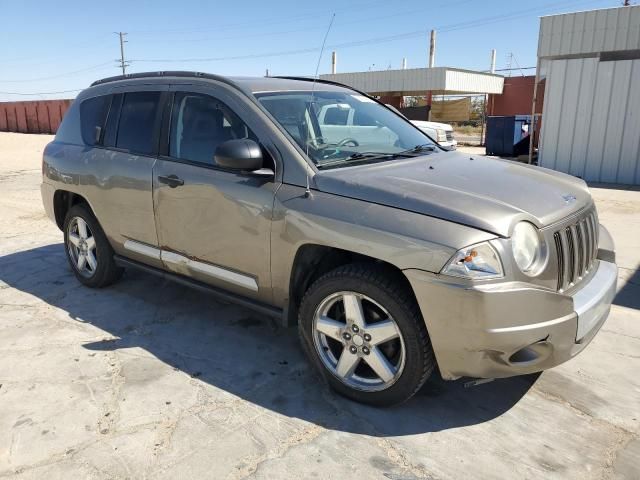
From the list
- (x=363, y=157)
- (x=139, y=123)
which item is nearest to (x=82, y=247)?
(x=139, y=123)

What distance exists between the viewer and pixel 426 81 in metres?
28.7

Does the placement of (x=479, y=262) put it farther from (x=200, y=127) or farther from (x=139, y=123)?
(x=139, y=123)

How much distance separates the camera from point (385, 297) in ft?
9.08

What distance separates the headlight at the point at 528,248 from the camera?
101 inches

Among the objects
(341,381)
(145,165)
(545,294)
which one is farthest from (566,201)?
(145,165)

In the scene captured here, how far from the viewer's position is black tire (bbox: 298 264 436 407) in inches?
108

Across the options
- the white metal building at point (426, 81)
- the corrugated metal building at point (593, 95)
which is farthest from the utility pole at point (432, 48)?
the corrugated metal building at point (593, 95)

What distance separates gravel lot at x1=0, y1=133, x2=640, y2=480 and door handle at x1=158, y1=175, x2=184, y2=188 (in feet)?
3.77

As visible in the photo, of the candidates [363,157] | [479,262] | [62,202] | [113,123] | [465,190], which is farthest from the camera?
[62,202]

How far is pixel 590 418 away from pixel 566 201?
4.03ft

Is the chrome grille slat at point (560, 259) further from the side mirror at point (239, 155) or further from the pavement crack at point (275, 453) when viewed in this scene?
the side mirror at point (239, 155)

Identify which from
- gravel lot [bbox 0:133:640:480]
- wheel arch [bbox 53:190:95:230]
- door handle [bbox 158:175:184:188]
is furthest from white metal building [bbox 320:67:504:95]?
door handle [bbox 158:175:184:188]

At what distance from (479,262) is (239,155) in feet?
4.94

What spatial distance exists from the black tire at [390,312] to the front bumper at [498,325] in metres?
0.09
